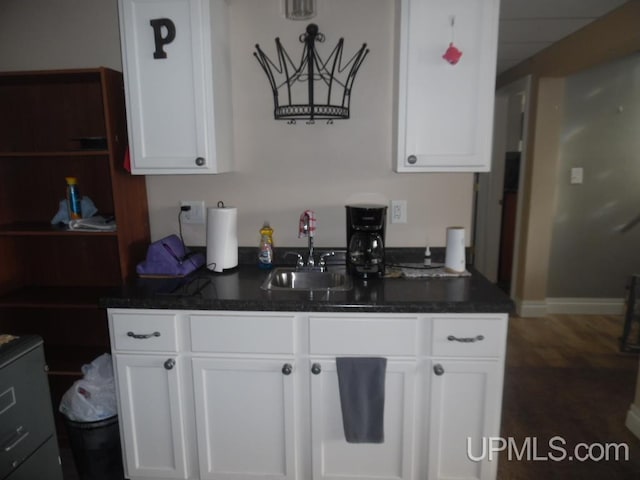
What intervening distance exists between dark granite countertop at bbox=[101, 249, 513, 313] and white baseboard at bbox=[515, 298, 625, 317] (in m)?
2.29

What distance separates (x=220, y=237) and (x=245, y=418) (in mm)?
790

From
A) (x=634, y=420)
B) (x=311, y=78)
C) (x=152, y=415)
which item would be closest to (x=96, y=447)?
(x=152, y=415)

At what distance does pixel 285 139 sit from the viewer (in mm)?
2066

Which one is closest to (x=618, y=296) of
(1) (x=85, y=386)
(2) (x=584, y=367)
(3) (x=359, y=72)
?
(2) (x=584, y=367)

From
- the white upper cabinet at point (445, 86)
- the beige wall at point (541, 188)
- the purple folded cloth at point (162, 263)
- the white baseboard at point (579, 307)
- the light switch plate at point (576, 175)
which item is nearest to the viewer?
the white upper cabinet at point (445, 86)

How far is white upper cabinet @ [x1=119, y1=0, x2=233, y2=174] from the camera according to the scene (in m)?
1.71

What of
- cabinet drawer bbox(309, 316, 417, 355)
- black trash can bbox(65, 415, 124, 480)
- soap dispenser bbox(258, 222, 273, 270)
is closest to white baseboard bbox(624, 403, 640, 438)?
cabinet drawer bbox(309, 316, 417, 355)

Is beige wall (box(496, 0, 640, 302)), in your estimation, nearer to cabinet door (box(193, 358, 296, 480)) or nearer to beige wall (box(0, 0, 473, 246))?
beige wall (box(0, 0, 473, 246))

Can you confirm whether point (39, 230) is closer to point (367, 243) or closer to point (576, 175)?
point (367, 243)

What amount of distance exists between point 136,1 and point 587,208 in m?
3.64

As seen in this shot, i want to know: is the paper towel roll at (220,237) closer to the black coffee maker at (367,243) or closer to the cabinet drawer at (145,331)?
the cabinet drawer at (145,331)

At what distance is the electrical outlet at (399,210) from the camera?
2.08m

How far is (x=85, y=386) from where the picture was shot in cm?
178

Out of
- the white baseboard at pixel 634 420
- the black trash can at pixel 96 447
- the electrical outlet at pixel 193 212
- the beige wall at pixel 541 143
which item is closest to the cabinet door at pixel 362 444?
the black trash can at pixel 96 447
